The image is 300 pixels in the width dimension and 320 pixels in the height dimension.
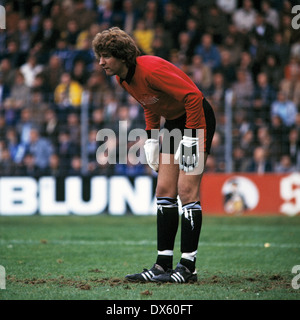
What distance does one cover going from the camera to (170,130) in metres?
6.34

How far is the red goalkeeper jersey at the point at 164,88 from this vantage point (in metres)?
5.83

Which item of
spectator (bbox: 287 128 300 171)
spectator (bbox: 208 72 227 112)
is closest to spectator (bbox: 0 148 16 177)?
spectator (bbox: 208 72 227 112)

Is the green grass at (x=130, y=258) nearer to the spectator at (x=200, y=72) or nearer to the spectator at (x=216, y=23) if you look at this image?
the spectator at (x=200, y=72)

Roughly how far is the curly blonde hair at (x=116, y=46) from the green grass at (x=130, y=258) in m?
2.00

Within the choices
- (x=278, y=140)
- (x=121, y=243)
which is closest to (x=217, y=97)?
(x=278, y=140)

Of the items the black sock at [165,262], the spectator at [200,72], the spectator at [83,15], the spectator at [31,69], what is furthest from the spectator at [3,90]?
the black sock at [165,262]

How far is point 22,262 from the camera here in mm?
7234

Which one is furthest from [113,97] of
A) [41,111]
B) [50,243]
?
[50,243]

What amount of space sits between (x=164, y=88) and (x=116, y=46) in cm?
56

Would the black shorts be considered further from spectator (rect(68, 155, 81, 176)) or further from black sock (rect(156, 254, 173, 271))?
spectator (rect(68, 155, 81, 176))

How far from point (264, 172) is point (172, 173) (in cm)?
762

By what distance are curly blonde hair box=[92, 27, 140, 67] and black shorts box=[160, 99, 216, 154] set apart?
0.76 meters

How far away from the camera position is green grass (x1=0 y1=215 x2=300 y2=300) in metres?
5.44

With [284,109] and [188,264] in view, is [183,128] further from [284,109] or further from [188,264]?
[284,109]
